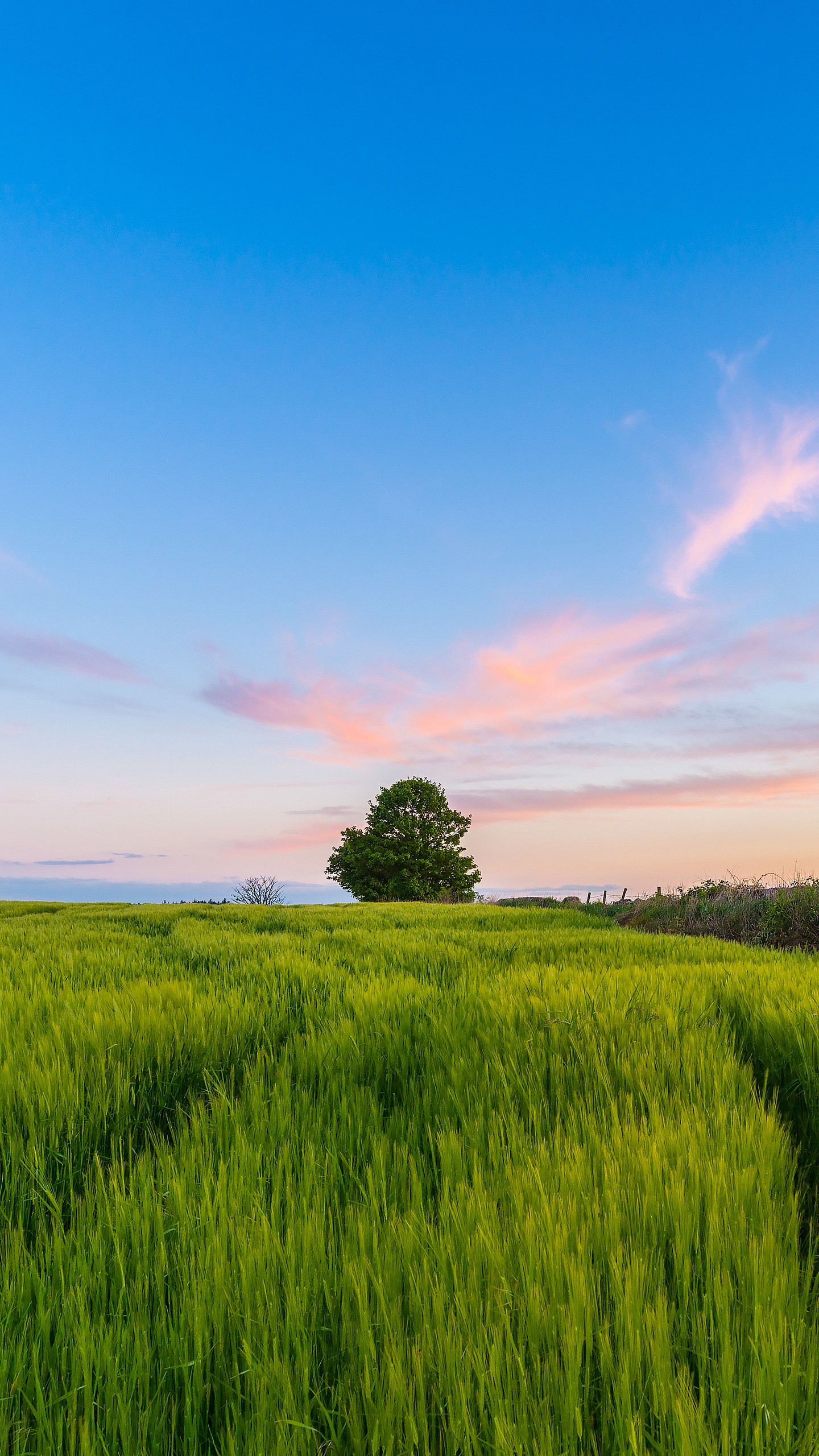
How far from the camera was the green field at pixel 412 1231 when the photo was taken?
3.62ft

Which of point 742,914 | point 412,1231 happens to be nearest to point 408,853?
point 742,914

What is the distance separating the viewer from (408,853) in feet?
158

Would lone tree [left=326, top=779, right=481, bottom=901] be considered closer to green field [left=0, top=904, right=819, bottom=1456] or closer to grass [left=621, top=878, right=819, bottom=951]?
grass [left=621, top=878, right=819, bottom=951]

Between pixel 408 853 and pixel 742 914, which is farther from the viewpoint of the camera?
pixel 408 853

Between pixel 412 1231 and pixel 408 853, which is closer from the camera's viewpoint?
pixel 412 1231

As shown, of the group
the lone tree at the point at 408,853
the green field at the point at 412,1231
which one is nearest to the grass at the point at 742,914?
the green field at the point at 412,1231

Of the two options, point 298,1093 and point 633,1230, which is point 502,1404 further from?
point 298,1093

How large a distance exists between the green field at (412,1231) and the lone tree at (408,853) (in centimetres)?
4500

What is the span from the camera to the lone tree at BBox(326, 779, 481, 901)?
47906 millimetres

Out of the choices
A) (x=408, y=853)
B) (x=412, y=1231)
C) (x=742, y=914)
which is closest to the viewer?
(x=412, y=1231)

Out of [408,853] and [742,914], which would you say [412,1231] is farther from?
[408,853]

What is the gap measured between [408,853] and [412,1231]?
4735 cm

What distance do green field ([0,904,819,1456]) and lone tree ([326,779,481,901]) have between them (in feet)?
148

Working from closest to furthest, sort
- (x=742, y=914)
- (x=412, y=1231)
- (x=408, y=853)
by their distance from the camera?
(x=412, y=1231) < (x=742, y=914) < (x=408, y=853)
